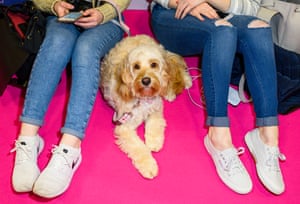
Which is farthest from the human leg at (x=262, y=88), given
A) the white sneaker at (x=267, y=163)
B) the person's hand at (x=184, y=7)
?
the person's hand at (x=184, y=7)

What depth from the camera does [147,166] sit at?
1.57 metres

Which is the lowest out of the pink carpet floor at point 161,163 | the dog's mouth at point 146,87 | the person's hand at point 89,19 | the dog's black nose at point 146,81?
the pink carpet floor at point 161,163

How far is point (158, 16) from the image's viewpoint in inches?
71.4

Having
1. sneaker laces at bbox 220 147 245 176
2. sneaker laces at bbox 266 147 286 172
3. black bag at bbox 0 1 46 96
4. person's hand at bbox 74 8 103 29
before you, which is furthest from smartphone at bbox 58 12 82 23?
sneaker laces at bbox 266 147 286 172

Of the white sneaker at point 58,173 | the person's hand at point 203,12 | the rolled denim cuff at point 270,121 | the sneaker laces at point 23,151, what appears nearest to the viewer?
the white sneaker at point 58,173

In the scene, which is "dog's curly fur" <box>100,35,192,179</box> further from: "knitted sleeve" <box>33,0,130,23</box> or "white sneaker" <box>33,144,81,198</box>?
"white sneaker" <box>33,144,81,198</box>

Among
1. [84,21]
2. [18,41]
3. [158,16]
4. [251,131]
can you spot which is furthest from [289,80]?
[18,41]

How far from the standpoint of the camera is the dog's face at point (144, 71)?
1.62 meters

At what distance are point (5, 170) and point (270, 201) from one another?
3.73 feet

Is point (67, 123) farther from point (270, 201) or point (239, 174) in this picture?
point (270, 201)

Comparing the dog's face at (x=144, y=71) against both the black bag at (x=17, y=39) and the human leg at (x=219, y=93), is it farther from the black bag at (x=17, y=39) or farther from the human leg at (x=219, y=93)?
the black bag at (x=17, y=39)

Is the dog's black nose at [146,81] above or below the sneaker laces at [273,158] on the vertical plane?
above

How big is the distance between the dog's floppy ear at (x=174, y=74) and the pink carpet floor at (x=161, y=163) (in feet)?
0.40

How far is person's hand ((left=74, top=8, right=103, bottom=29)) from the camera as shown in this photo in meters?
1.65
